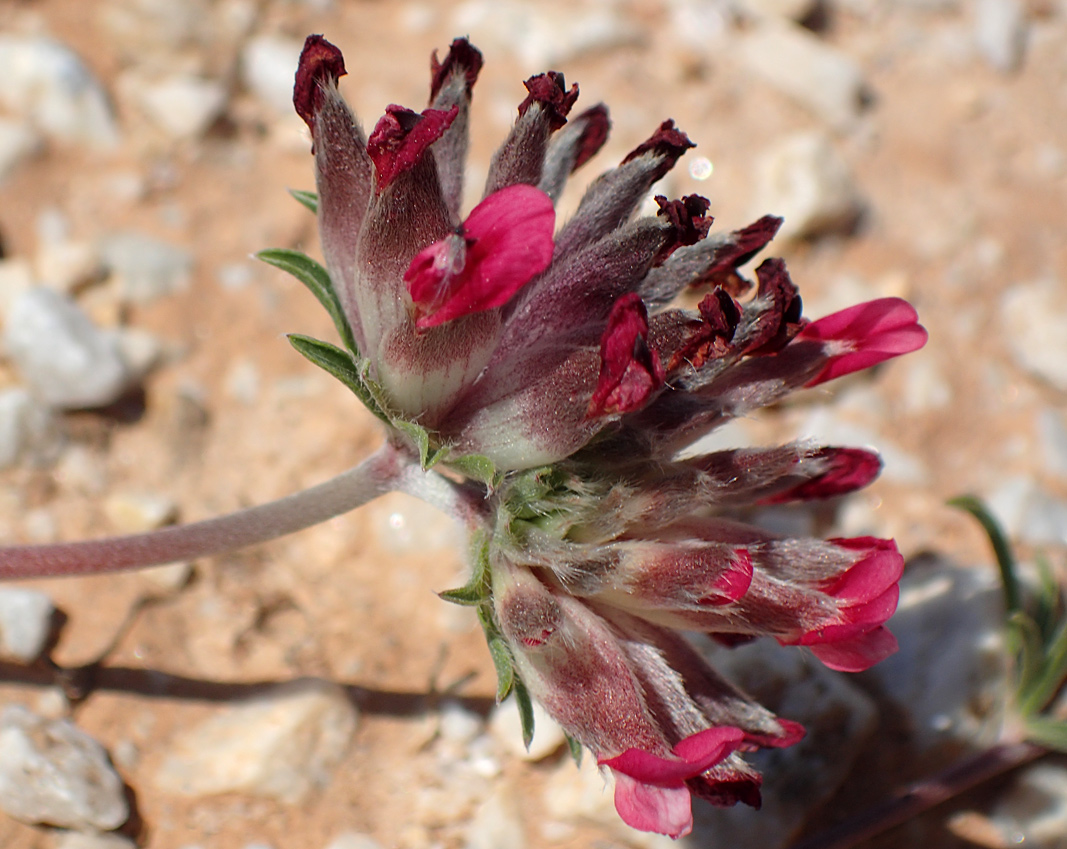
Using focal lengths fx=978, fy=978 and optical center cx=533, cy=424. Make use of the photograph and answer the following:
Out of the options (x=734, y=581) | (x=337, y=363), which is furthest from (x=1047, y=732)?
(x=337, y=363)

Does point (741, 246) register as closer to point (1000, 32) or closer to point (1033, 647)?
point (1033, 647)

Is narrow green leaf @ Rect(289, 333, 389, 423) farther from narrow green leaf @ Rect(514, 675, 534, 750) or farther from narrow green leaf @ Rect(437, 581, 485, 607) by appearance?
narrow green leaf @ Rect(514, 675, 534, 750)

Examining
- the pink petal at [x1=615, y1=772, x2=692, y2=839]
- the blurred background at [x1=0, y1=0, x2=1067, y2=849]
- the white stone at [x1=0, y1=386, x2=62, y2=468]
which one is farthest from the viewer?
the white stone at [x1=0, y1=386, x2=62, y2=468]

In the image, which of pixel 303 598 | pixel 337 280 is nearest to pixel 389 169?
pixel 337 280

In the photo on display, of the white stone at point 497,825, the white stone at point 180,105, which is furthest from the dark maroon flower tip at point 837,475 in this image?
the white stone at point 180,105

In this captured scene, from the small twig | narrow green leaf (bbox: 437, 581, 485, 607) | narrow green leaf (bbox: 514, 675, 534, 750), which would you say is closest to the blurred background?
the small twig

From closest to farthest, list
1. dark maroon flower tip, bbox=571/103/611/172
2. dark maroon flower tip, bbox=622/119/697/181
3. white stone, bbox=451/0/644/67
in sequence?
dark maroon flower tip, bbox=622/119/697/181 < dark maroon flower tip, bbox=571/103/611/172 < white stone, bbox=451/0/644/67
